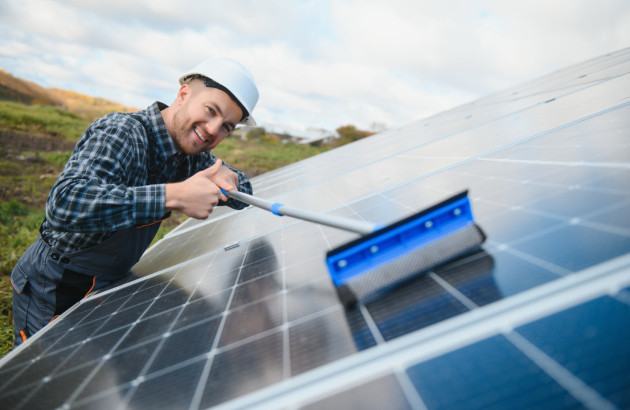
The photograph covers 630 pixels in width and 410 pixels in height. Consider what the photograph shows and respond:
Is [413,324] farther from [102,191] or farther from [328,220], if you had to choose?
[102,191]

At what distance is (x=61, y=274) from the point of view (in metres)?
3.17

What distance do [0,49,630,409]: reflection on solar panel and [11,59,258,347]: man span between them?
0.58 m

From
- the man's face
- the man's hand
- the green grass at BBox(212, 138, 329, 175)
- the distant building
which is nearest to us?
the man's hand

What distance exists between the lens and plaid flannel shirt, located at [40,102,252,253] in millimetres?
2402

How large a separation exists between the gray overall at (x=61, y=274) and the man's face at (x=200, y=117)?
104 cm

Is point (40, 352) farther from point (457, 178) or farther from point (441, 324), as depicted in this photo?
point (457, 178)

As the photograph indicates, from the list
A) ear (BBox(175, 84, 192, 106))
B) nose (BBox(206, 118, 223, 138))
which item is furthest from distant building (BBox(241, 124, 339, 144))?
nose (BBox(206, 118, 223, 138))

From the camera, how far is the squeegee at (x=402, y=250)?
5.01 ft

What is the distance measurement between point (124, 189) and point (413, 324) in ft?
7.82

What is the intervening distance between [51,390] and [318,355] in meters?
1.44

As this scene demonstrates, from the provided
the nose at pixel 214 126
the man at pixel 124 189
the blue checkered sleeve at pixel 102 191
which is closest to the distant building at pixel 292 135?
the man at pixel 124 189

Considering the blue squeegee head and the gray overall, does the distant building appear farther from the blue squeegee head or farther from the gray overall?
the blue squeegee head

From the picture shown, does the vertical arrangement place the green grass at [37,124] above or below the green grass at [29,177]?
above

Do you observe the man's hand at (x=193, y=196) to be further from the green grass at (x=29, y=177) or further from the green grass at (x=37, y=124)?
the green grass at (x=37, y=124)
